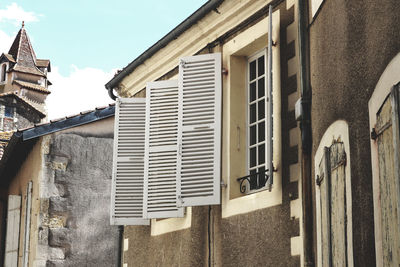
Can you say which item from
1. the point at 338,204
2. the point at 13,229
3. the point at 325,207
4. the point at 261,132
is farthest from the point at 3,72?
the point at 338,204

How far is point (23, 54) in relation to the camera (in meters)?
50.2

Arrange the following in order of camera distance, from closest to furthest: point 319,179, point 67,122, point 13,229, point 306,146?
point 319,179, point 306,146, point 67,122, point 13,229

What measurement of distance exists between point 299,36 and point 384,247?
2997mm

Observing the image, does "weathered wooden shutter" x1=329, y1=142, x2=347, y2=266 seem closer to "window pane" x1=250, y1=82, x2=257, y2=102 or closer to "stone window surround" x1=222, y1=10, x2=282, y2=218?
"stone window surround" x1=222, y1=10, x2=282, y2=218


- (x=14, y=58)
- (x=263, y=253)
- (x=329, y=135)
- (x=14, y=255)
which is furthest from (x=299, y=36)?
(x=14, y=58)

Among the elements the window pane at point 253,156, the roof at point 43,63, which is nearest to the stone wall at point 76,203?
the window pane at point 253,156

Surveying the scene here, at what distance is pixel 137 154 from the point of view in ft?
34.8

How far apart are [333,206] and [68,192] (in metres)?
8.47

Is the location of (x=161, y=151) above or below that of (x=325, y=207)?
above

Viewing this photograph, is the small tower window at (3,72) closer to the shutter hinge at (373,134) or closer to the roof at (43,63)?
the roof at (43,63)

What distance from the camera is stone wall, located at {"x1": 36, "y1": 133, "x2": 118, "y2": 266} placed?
44.0 feet

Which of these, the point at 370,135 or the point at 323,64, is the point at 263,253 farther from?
the point at 370,135

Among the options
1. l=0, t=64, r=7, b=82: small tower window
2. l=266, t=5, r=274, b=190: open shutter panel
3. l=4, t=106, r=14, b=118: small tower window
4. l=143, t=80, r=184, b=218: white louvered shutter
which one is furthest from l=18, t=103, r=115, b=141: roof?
l=0, t=64, r=7, b=82: small tower window

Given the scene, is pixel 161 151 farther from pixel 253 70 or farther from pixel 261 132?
pixel 261 132
